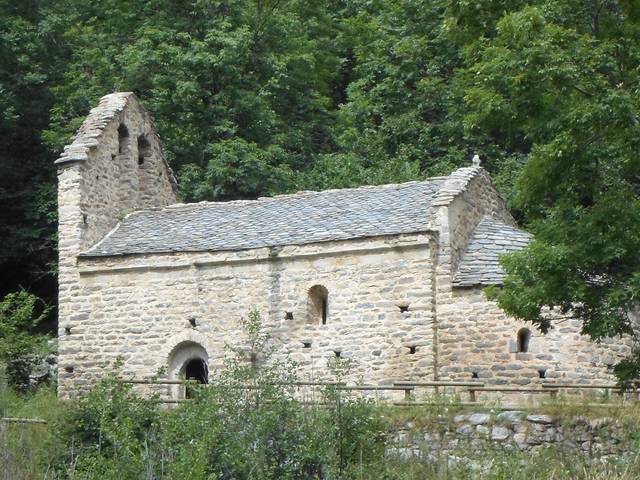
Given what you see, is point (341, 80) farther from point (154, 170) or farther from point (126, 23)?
point (154, 170)

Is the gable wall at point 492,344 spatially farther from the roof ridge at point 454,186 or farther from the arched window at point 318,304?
the arched window at point 318,304

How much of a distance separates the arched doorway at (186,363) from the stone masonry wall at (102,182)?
7.17ft

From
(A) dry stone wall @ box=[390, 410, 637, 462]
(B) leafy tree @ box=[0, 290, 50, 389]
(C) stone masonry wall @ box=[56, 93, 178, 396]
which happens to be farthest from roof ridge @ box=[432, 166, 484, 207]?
(B) leafy tree @ box=[0, 290, 50, 389]

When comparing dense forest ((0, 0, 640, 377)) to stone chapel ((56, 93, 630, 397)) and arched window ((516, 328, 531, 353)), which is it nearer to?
stone chapel ((56, 93, 630, 397))

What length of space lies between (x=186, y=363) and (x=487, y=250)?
20.7ft

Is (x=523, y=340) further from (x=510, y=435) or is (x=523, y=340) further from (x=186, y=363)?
(x=186, y=363)

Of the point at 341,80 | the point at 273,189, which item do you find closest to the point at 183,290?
the point at 273,189

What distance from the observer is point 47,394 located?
2750 cm

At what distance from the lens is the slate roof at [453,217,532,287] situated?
2522 centimetres

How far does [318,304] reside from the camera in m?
26.3

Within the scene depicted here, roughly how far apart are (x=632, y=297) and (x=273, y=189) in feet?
58.2

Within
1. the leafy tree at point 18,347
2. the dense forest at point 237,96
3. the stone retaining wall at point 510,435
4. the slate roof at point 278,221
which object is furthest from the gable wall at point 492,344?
the leafy tree at point 18,347

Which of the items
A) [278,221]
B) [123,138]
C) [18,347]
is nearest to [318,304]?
[278,221]

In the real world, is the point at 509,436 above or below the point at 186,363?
below
